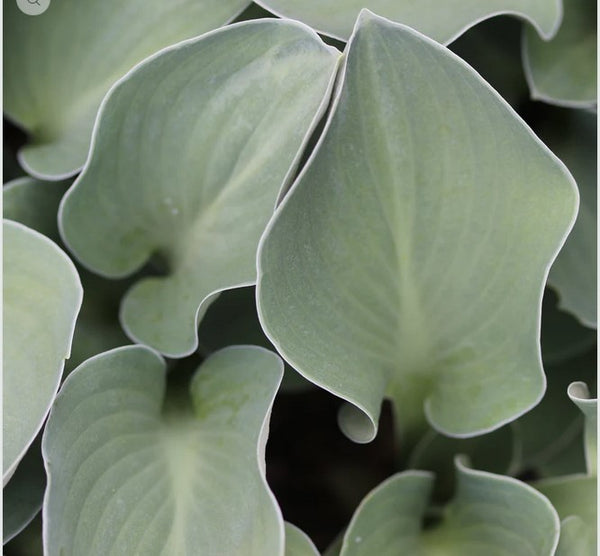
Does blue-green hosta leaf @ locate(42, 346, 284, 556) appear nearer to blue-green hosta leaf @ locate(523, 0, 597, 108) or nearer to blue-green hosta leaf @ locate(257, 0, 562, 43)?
blue-green hosta leaf @ locate(257, 0, 562, 43)

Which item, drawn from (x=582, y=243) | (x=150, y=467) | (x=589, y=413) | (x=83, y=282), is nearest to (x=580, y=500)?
(x=589, y=413)

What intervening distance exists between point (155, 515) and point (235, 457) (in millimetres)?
64

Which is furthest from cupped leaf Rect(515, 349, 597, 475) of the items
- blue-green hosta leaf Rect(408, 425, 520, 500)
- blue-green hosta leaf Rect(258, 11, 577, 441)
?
blue-green hosta leaf Rect(258, 11, 577, 441)

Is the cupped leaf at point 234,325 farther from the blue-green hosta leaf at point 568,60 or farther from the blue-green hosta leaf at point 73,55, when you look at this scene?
the blue-green hosta leaf at point 568,60

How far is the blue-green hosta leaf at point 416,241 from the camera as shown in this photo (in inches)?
18.1

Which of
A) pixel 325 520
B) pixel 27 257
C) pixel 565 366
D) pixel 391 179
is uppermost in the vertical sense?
pixel 391 179

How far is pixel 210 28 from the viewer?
0.58 m

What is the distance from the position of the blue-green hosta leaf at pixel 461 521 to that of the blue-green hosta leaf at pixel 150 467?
3.6 inches

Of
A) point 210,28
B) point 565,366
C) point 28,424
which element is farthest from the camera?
point 565,366

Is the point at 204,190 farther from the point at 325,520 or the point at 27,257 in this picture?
the point at 325,520

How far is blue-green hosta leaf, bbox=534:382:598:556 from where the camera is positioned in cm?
54

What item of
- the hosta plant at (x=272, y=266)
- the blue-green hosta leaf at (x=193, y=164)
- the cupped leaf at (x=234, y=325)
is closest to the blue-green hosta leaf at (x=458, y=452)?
the hosta plant at (x=272, y=266)

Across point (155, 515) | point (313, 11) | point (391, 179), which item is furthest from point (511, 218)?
point (155, 515)

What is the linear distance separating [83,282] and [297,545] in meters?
0.28
